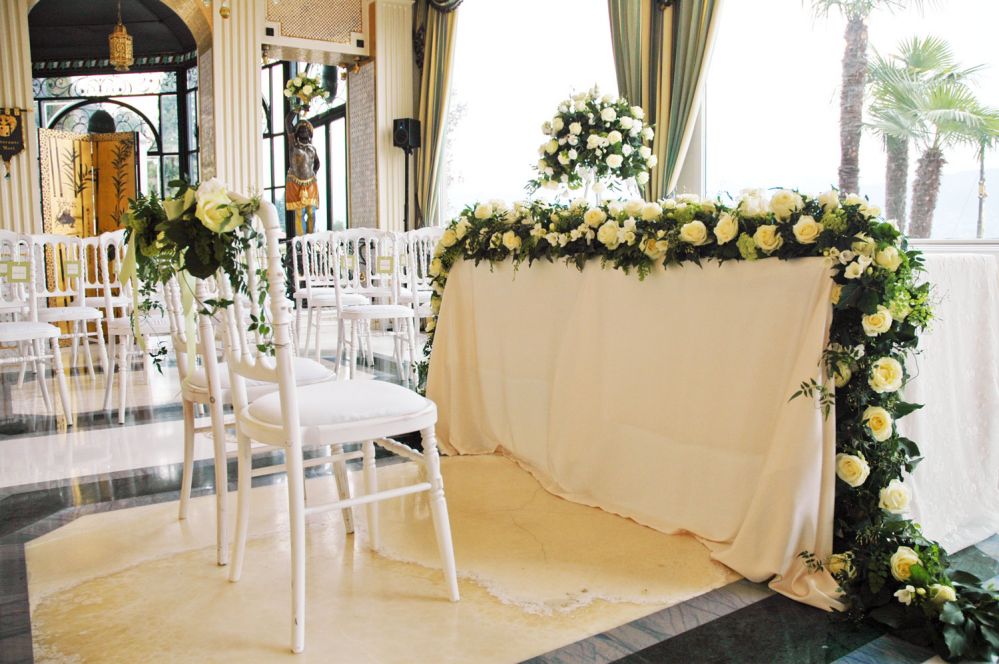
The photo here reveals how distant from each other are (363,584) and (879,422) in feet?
4.70

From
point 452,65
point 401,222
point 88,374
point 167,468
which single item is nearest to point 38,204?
point 88,374

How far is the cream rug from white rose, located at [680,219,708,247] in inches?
36.6

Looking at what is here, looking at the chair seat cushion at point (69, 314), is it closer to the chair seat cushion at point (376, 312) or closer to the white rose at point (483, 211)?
the chair seat cushion at point (376, 312)

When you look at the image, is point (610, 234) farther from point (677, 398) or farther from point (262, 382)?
point (262, 382)

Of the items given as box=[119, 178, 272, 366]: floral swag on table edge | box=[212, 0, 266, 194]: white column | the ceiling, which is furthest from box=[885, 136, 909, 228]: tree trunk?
the ceiling

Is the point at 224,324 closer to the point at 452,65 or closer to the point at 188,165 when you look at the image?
the point at 452,65

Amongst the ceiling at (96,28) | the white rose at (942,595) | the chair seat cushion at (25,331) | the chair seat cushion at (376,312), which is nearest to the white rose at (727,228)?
the white rose at (942,595)

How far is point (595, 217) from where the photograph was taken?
281cm

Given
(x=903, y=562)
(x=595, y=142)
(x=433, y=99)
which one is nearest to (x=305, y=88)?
(x=433, y=99)

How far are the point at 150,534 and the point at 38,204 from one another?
633 cm

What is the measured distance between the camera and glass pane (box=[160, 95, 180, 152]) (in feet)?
39.8

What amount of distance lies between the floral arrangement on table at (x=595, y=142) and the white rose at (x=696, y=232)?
188 cm

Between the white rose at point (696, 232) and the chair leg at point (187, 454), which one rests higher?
the white rose at point (696, 232)

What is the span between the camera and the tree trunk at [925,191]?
4152mm
